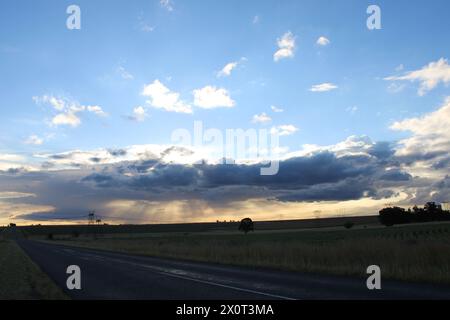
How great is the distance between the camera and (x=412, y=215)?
125m

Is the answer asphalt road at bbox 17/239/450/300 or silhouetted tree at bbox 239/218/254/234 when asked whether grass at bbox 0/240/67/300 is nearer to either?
asphalt road at bbox 17/239/450/300

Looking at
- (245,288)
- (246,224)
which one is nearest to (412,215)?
(246,224)

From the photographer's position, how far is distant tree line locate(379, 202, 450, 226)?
4830 inches

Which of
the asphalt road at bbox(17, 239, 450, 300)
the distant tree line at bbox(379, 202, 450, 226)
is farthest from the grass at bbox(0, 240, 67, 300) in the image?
the distant tree line at bbox(379, 202, 450, 226)

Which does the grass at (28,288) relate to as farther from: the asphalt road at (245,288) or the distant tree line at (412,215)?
Answer: the distant tree line at (412,215)

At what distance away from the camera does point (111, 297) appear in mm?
13047

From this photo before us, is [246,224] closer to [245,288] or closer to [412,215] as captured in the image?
[412,215]

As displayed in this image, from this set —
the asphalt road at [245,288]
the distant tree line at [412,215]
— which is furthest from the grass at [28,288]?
the distant tree line at [412,215]

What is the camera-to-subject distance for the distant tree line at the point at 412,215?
123 meters

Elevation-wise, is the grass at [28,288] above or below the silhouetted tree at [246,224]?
above
